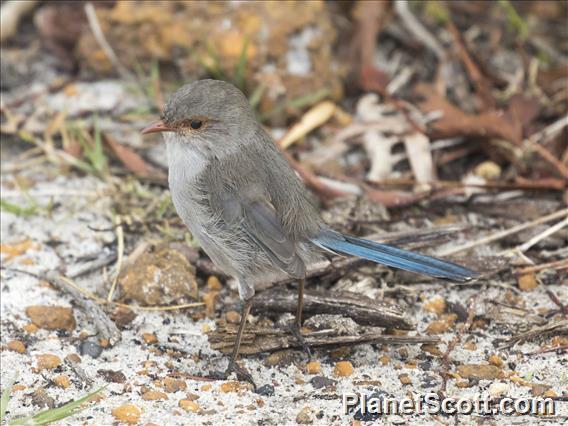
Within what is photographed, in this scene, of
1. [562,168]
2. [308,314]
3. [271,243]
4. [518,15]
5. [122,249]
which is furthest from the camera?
[518,15]

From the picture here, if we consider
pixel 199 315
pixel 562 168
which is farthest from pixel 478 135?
pixel 199 315

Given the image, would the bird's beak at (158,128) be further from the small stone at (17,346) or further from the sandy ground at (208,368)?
the small stone at (17,346)

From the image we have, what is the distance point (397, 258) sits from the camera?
4.10 metres

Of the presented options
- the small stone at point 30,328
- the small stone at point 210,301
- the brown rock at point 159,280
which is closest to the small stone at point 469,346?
the small stone at point 210,301

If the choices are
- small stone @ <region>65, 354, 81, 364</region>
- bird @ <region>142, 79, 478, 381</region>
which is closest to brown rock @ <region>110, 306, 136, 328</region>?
small stone @ <region>65, 354, 81, 364</region>

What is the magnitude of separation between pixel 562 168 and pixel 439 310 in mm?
1545

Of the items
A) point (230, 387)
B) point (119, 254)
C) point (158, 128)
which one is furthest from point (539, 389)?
point (119, 254)

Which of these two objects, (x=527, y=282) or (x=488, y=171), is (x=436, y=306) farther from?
(x=488, y=171)

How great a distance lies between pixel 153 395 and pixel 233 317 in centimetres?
86

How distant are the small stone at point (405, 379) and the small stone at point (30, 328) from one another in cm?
191

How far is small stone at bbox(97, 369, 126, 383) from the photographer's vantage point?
4066mm

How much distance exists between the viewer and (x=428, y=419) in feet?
12.3

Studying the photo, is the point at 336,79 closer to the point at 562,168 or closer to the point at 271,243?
the point at 562,168

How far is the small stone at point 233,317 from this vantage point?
4641 mm
